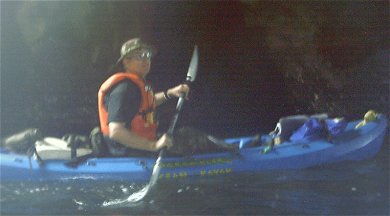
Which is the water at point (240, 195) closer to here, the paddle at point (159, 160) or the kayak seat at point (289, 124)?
the paddle at point (159, 160)

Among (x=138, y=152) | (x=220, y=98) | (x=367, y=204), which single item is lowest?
(x=367, y=204)

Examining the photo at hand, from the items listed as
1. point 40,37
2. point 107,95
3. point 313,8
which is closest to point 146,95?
point 107,95

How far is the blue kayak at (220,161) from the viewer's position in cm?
355

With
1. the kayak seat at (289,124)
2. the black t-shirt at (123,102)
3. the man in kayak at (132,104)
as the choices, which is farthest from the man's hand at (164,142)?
the kayak seat at (289,124)

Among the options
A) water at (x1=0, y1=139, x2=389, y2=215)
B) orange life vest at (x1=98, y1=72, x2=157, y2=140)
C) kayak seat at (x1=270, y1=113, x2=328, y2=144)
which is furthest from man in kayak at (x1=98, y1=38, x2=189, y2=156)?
kayak seat at (x1=270, y1=113, x2=328, y2=144)

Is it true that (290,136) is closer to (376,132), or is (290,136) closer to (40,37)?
(376,132)

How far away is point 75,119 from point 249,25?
0.99 m

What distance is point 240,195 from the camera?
3.52 m

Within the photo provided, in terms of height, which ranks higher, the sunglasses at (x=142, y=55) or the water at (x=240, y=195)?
the sunglasses at (x=142, y=55)

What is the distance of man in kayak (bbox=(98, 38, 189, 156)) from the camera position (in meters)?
3.50

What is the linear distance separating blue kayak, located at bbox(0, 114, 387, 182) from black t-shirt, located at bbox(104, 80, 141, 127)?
0.22m

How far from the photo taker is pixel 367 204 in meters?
3.49

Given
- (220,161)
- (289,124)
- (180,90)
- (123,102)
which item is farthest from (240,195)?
(123,102)

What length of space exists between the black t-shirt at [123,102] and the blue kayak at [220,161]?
0.73 feet
